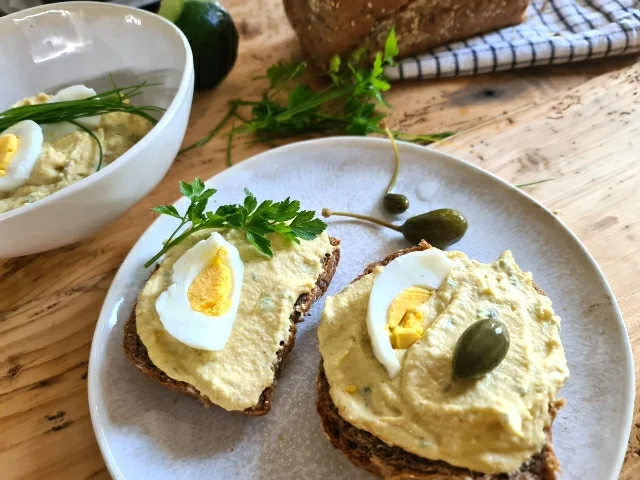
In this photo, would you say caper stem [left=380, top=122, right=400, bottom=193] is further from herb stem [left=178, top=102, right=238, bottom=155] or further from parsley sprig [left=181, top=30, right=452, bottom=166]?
herb stem [left=178, top=102, right=238, bottom=155]

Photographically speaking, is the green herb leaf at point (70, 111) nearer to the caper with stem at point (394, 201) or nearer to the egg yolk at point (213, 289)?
the egg yolk at point (213, 289)

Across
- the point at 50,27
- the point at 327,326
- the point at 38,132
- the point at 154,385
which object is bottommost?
the point at 154,385

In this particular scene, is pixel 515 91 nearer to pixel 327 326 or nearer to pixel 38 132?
pixel 327 326

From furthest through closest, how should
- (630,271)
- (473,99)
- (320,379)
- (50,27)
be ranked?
(473,99)
(50,27)
(630,271)
(320,379)

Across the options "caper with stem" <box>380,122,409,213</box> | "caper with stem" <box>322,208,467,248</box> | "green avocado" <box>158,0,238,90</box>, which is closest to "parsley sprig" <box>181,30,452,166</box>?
"green avocado" <box>158,0,238,90</box>

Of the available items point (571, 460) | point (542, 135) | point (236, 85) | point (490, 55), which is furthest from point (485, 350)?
point (236, 85)
